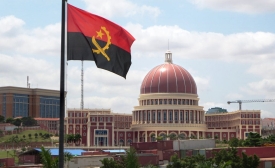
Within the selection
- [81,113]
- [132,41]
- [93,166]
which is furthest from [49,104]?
[132,41]

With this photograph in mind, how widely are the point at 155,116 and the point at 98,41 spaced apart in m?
104

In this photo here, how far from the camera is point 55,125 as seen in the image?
142875mm

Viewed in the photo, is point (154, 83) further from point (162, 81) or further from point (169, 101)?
point (169, 101)

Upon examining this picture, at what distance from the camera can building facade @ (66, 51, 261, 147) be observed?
4587 inches

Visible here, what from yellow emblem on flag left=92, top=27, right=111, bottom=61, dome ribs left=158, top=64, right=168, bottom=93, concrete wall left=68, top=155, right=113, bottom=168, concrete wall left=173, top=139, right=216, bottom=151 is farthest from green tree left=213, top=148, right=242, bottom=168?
dome ribs left=158, top=64, right=168, bottom=93

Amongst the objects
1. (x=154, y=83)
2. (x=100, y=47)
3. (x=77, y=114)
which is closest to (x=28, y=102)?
(x=77, y=114)

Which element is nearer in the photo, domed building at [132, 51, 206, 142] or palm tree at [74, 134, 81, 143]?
palm tree at [74, 134, 81, 143]

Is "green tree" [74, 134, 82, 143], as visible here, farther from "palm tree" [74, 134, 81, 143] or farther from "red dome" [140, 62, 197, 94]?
"red dome" [140, 62, 197, 94]

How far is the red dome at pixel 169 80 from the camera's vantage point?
4582 inches

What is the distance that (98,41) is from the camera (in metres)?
14.5

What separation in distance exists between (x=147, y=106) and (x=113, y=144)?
32.3 feet

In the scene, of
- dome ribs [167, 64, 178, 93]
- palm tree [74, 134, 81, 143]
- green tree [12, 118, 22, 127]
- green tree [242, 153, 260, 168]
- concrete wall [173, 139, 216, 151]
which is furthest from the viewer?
green tree [12, 118, 22, 127]

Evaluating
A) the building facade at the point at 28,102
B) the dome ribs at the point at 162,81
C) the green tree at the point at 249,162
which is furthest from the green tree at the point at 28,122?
the green tree at the point at 249,162

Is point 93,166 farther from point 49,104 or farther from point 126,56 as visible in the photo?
point 49,104
